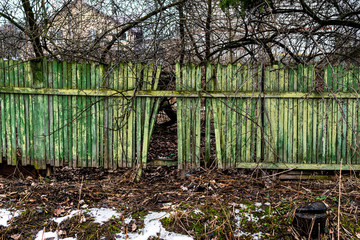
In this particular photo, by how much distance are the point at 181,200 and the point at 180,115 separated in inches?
55.8

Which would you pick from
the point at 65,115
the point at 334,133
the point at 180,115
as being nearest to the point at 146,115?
the point at 180,115

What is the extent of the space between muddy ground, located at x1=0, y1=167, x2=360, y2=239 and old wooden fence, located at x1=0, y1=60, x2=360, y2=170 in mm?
339

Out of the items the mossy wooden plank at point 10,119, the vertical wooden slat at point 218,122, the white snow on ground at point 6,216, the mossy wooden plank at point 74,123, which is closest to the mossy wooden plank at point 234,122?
the vertical wooden slat at point 218,122

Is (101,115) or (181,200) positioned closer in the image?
(181,200)

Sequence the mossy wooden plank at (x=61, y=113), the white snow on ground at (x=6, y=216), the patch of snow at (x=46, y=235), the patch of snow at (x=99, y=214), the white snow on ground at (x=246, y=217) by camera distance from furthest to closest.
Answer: the mossy wooden plank at (x=61, y=113), the patch of snow at (x=99, y=214), the white snow on ground at (x=6, y=216), the white snow on ground at (x=246, y=217), the patch of snow at (x=46, y=235)

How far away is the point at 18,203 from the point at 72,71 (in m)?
2.17

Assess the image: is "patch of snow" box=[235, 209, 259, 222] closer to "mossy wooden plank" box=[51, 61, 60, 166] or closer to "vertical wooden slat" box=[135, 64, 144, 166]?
"vertical wooden slat" box=[135, 64, 144, 166]

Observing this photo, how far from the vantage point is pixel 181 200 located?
418 centimetres

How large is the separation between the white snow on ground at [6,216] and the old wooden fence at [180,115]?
1.36m

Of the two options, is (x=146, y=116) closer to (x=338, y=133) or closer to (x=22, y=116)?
(x=22, y=116)

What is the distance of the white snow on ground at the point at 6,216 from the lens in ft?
11.5

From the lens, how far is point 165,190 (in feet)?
15.1

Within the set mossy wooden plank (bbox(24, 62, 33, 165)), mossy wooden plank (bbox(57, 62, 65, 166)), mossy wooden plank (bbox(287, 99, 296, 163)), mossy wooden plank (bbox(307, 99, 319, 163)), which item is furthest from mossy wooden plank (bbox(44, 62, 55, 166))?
mossy wooden plank (bbox(307, 99, 319, 163))

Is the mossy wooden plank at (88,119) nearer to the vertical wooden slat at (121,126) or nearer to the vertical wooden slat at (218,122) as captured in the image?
the vertical wooden slat at (121,126)
